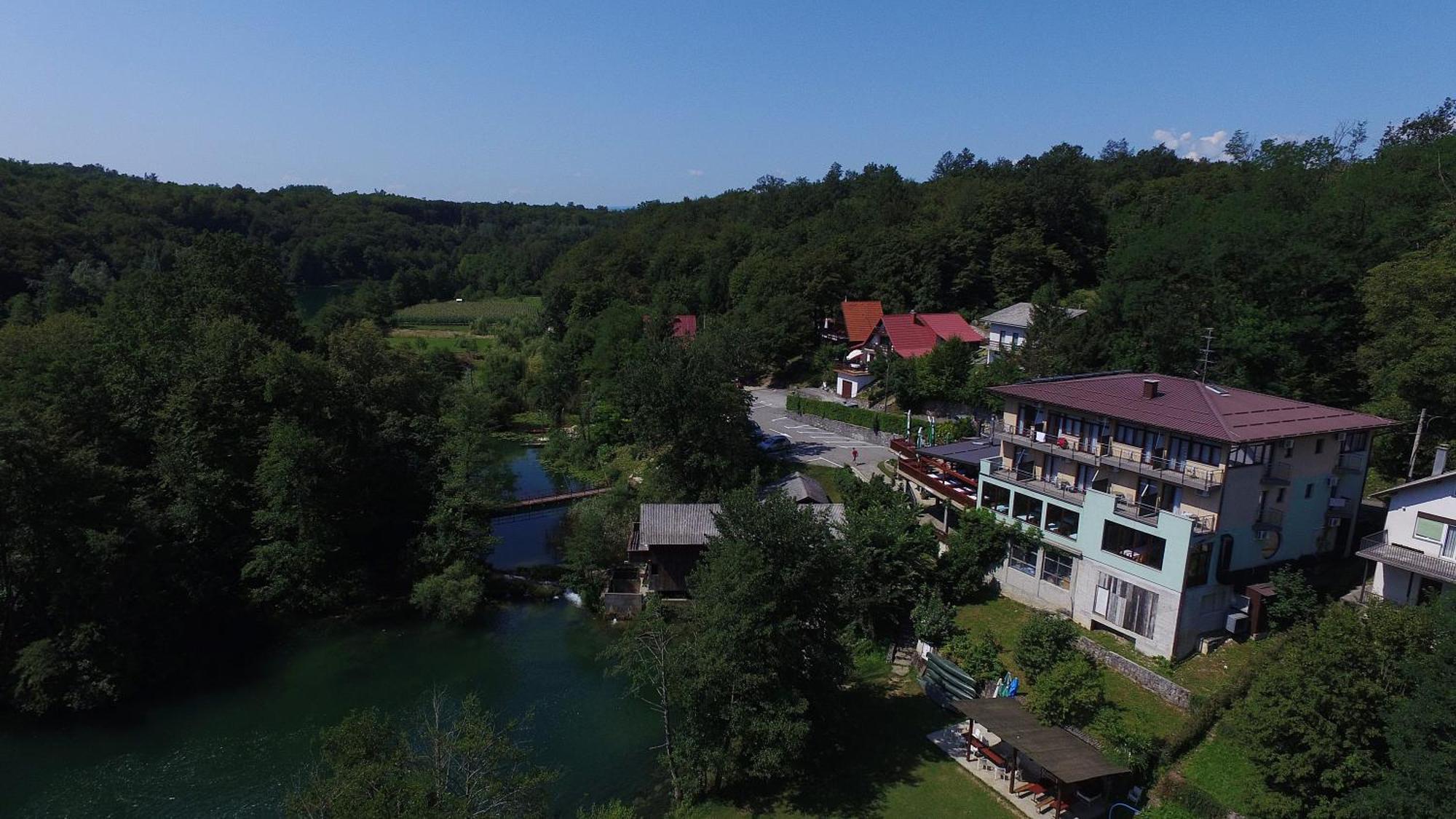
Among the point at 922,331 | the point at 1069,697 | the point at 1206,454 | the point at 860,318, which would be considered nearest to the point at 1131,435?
the point at 1206,454

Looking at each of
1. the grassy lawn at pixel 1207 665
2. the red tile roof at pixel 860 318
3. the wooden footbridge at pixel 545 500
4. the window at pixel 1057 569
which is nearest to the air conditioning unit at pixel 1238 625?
the grassy lawn at pixel 1207 665

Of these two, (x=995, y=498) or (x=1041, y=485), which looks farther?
(x=995, y=498)

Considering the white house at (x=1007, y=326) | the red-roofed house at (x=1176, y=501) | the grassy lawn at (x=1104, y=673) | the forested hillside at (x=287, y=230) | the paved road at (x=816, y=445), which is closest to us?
the grassy lawn at (x=1104, y=673)

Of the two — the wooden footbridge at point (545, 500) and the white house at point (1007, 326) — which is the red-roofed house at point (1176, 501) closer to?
the wooden footbridge at point (545, 500)

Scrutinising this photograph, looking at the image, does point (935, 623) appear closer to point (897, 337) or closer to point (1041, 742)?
point (1041, 742)

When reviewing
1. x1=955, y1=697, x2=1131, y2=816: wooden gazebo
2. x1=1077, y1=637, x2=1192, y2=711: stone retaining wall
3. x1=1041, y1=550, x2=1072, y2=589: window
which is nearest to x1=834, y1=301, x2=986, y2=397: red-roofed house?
x1=1041, y1=550, x2=1072, y2=589: window

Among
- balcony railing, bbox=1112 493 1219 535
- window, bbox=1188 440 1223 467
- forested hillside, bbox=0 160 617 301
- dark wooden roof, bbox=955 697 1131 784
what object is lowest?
dark wooden roof, bbox=955 697 1131 784

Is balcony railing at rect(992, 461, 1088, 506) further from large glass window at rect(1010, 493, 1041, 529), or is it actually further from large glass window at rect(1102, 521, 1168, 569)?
large glass window at rect(1102, 521, 1168, 569)
